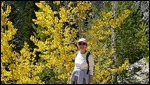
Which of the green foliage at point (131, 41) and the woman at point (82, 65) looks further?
the green foliage at point (131, 41)

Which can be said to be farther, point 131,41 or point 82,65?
point 131,41

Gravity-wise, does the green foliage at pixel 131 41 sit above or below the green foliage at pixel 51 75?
above

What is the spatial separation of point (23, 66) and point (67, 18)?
2.10m

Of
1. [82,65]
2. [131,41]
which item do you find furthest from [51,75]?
[131,41]

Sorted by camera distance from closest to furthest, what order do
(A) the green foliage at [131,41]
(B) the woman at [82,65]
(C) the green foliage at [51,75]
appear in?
1. (B) the woman at [82,65]
2. (C) the green foliage at [51,75]
3. (A) the green foliage at [131,41]

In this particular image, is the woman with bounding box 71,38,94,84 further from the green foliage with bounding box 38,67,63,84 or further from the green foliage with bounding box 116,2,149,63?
the green foliage with bounding box 116,2,149,63

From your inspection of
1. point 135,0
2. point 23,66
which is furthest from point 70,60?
point 135,0

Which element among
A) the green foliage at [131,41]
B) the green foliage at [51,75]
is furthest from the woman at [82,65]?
the green foliage at [131,41]

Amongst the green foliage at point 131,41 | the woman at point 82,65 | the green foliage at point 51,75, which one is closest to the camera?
the woman at point 82,65

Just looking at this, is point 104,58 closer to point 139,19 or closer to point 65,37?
point 65,37

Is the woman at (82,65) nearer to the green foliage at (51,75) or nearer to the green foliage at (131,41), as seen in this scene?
the green foliage at (51,75)

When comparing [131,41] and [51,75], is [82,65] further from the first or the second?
[131,41]

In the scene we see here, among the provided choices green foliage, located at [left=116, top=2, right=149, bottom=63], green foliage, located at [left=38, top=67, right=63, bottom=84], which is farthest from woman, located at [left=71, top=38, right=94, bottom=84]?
green foliage, located at [left=116, top=2, right=149, bottom=63]

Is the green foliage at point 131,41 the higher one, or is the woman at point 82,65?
the green foliage at point 131,41
